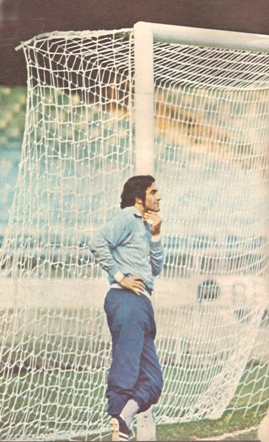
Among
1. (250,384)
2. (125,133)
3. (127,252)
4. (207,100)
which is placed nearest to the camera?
(127,252)

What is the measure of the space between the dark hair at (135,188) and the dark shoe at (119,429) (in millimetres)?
578

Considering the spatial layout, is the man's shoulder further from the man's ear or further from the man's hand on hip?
the man's hand on hip

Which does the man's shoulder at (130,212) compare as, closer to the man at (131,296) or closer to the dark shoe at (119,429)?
the man at (131,296)

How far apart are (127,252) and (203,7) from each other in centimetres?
77

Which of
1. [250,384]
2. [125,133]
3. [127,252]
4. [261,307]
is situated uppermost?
[125,133]

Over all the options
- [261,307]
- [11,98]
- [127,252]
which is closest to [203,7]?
[11,98]

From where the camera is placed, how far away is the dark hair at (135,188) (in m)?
2.08

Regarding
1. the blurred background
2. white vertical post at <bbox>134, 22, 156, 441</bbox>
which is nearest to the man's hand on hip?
white vertical post at <bbox>134, 22, 156, 441</bbox>

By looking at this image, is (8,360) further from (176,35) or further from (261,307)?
(176,35)

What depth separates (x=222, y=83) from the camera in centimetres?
238

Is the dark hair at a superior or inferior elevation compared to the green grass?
superior

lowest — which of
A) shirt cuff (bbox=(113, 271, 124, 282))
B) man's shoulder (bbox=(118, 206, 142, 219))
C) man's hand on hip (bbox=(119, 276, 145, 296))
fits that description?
man's hand on hip (bbox=(119, 276, 145, 296))

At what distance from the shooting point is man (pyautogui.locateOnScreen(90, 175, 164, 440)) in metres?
2.05

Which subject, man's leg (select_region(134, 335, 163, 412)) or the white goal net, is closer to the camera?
man's leg (select_region(134, 335, 163, 412))
